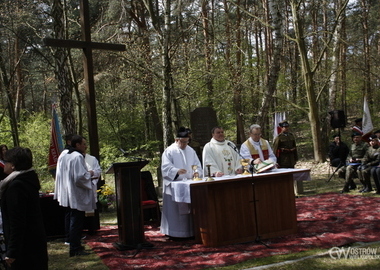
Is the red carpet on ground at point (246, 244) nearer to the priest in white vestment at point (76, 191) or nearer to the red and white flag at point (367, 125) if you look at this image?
the priest in white vestment at point (76, 191)

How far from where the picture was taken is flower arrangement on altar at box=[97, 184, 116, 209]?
9.85m

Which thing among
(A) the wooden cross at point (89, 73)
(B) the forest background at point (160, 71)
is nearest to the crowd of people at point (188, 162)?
(A) the wooden cross at point (89, 73)

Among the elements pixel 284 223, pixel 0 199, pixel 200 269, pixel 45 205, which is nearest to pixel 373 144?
pixel 284 223

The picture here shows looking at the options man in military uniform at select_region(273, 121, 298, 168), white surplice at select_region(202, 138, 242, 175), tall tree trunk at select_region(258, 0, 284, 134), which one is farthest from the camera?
tall tree trunk at select_region(258, 0, 284, 134)

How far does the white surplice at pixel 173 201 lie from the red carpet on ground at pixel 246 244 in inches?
8.8

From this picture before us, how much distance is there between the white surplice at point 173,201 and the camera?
24.3ft

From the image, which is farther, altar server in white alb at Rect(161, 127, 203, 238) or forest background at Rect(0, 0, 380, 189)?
forest background at Rect(0, 0, 380, 189)

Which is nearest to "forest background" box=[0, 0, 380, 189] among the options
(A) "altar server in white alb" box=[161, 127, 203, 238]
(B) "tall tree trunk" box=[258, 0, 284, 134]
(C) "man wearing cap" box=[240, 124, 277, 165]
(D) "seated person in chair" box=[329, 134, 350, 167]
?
(B) "tall tree trunk" box=[258, 0, 284, 134]

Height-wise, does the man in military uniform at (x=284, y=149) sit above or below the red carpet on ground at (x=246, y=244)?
above

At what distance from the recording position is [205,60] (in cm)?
1958

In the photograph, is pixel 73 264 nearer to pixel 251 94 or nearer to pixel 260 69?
pixel 251 94

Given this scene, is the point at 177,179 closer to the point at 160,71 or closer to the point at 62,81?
the point at 62,81

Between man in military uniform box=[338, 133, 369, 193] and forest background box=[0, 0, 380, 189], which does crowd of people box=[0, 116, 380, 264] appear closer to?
man in military uniform box=[338, 133, 369, 193]

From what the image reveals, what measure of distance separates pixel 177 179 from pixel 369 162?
5476mm
